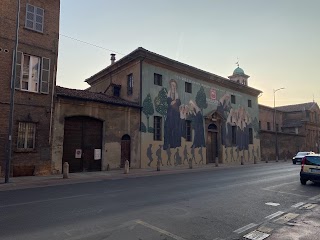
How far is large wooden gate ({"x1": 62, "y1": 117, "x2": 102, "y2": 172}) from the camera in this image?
59.8ft

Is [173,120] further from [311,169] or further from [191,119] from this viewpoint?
[311,169]

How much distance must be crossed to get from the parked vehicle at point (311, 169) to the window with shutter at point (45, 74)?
15926 mm

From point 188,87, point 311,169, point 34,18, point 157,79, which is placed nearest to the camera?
point 311,169

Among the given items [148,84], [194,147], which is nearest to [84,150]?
[148,84]

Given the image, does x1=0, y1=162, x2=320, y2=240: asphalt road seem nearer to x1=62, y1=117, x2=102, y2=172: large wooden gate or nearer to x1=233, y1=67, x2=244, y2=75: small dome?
x1=62, y1=117, x2=102, y2=172: large wooden gate

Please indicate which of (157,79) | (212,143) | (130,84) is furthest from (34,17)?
(212,143)

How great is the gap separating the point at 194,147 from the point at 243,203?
62.0ft

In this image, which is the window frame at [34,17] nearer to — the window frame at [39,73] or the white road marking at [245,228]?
the window frame at [39,73]

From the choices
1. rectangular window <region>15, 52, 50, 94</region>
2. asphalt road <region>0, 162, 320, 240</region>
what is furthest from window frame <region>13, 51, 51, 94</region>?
asphalt road <region>0, 162, 320, 240</region>

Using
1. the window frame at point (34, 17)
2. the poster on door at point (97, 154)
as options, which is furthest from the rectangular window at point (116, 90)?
the window frame at point (34, 17)

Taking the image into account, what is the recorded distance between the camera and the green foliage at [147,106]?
903 inches

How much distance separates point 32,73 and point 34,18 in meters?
3.69

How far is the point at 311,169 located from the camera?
12.5m

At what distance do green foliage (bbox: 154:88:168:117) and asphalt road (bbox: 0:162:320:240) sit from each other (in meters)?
14.0
